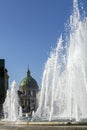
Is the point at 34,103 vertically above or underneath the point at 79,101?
above

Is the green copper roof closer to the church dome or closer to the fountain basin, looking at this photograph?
the church dome

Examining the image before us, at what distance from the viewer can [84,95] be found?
126 ft

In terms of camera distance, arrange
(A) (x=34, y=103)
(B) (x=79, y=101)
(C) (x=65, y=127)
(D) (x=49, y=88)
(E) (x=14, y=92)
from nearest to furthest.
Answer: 1. (C) (x=65, y=127)
2. (B) (x=79, y=101)
3. (D) (x=49, y=88)
4. (E) (x=14, y=92)
5. (A) (x=34, y=103)

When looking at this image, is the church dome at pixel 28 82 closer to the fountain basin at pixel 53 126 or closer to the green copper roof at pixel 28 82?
the green copper roof at pixel 28 82

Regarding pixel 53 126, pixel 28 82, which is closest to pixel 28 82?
pixel 28 82

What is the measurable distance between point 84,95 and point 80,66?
15.4ft

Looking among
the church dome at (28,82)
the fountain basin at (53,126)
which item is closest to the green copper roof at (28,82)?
the church dome at (28,82)

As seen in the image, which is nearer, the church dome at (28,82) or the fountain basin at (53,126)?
the fountain basin at (53,126)

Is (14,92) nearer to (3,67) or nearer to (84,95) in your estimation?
(84,95)

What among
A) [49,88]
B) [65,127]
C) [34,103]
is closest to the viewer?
[65,127]

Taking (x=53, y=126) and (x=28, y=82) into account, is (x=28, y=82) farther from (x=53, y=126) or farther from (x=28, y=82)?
(x=53, y=126)

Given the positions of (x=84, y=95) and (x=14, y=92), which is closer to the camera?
(x=84, y=95)

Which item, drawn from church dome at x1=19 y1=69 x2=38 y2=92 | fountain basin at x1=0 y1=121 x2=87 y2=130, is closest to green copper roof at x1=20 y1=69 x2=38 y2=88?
church dome at x1=19 y1=69 x2=38 y2=92

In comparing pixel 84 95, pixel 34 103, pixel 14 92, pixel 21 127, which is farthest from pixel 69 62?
pixel 34 103
